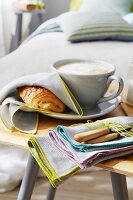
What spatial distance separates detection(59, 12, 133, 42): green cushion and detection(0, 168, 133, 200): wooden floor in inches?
27.3

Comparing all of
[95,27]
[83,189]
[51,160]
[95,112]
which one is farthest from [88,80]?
[95,27]

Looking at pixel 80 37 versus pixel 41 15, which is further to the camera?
pixel 41 15

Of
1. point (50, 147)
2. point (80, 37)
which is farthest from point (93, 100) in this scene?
point (80, 37)

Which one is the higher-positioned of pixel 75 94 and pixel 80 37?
Answer: pixel 75 94

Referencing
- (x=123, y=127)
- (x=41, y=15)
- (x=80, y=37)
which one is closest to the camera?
(x=123, y=127)

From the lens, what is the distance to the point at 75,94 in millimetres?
745

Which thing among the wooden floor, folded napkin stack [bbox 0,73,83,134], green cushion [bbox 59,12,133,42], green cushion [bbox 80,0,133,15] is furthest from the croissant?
green cushion [bbox 80,0,133,15]

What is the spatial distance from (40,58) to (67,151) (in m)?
0.95

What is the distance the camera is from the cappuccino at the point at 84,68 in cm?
76

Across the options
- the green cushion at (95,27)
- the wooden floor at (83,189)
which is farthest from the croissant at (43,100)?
the green cushion at (95,27)

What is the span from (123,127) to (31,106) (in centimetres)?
20

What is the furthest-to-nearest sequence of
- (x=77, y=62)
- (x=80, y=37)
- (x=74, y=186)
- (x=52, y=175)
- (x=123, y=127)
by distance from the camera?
(x=80, y=37) → (x=74, y=186) → (x=77, y=62) → (x=123, y=127) → (x=52, y=175)

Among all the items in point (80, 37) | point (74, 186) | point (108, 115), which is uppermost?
point (108, 115)

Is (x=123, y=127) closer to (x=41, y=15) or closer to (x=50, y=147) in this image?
(x=50, y=147)
